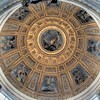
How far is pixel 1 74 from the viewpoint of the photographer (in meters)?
19.5

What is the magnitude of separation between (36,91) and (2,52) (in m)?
3.93

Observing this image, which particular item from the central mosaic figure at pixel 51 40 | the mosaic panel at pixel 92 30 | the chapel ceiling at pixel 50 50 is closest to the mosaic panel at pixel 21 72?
the chapel ceiling at pixel 50 50

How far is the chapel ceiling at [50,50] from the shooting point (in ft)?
68.1

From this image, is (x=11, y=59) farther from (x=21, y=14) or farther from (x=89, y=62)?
(x=89, y=62)

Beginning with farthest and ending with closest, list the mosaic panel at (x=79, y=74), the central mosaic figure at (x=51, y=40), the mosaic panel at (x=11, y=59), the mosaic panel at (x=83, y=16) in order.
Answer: the central mosaic figure at (x=51, y=40)
the mosaic panel at (x=79, y=74)
the mosaic panel at (x=11, y=59)
the mosaic panel at (x=83, y=16)

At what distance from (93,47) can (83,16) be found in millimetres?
2447

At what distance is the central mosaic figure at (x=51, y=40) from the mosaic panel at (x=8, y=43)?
9.63ft

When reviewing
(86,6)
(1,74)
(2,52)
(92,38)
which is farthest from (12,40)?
(86,6)

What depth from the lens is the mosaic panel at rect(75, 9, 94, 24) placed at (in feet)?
66.6

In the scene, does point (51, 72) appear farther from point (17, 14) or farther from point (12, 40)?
point (17, 14)

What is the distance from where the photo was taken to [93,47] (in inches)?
827

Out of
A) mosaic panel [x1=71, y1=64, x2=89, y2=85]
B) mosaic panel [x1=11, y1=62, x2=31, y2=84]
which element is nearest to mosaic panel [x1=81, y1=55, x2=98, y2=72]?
mosaic panel [x1=71, y1=64, x2=89, y2=85]

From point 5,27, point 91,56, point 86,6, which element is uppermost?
point 5,27

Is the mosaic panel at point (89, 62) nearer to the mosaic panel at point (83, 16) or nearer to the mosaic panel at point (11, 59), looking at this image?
the mosaic panel at point (83, 16)
